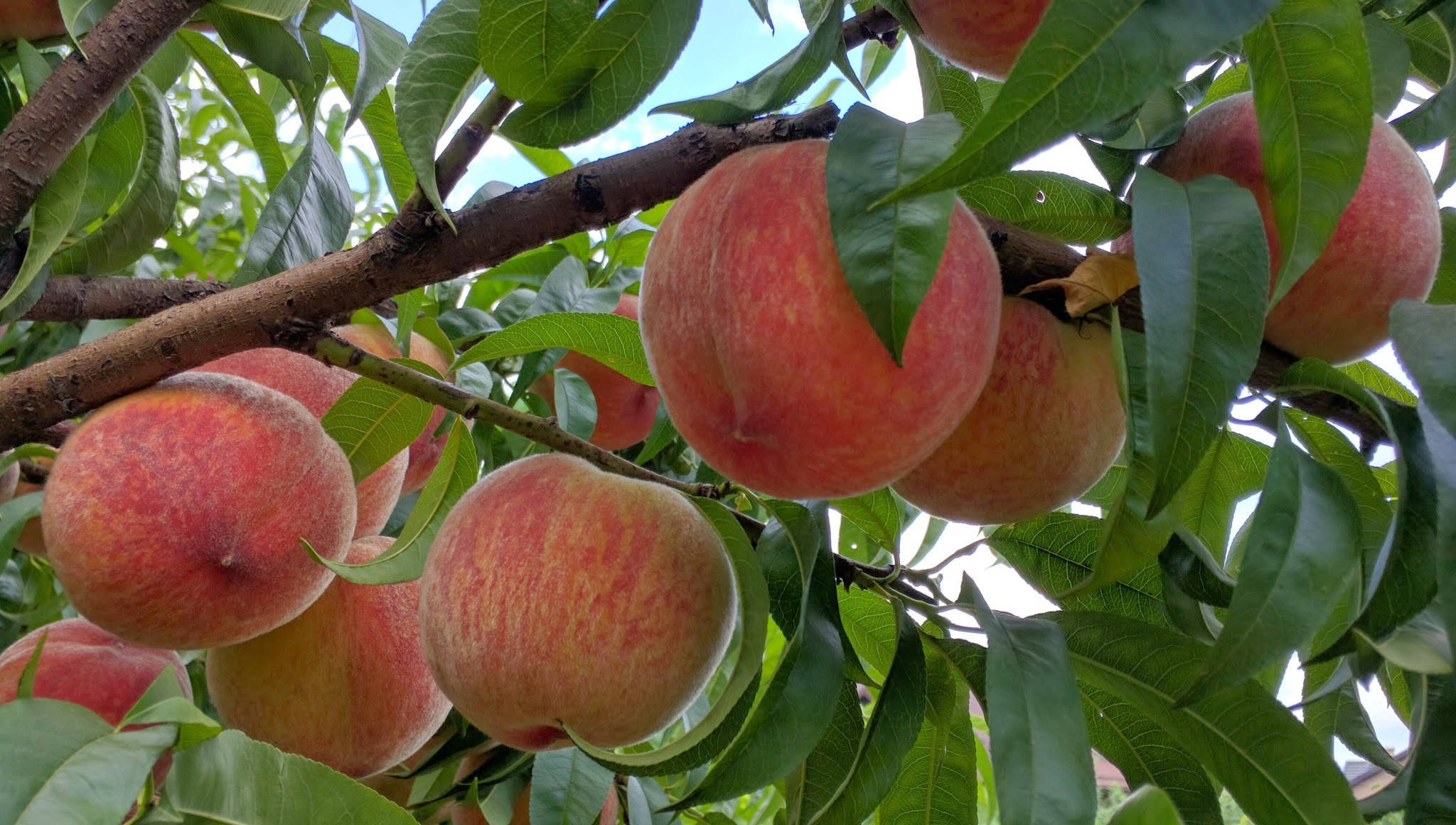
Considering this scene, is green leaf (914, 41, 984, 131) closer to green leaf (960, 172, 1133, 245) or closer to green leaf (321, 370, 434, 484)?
green leaf (960, 172, 1133, 245)

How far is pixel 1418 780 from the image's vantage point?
0.54 m

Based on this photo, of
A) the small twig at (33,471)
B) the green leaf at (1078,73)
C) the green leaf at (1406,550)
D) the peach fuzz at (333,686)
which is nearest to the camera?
the green leaf at (1078,73)

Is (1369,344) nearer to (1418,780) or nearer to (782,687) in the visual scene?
(1418,780)

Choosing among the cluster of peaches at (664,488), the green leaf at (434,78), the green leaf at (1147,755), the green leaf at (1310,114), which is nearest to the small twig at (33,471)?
the cluster of peaches at (664,488)

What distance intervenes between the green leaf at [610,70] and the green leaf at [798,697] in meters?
0.32

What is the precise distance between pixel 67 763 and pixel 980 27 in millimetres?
721

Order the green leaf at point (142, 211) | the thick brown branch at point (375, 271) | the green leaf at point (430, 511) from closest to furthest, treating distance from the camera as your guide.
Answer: the thick brown branch at point (375, 271)
the green leaf at point (430, 511)
the green leaf at point (142, 211)

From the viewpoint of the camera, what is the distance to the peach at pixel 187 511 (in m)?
0.78

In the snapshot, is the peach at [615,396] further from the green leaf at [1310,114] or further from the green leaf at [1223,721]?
the green leaf at [1310,114]

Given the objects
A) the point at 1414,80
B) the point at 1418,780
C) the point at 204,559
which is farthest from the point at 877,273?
the point at 1414,80

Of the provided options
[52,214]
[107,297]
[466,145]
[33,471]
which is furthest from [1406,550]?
[33,471]

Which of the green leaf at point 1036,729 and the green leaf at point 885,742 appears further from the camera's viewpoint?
the green leaf at point 885,742

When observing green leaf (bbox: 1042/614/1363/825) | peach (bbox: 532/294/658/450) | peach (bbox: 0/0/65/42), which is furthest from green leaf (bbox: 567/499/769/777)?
peach (bbox: 0/0/65/42)

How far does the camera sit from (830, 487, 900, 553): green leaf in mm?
Result: 941
